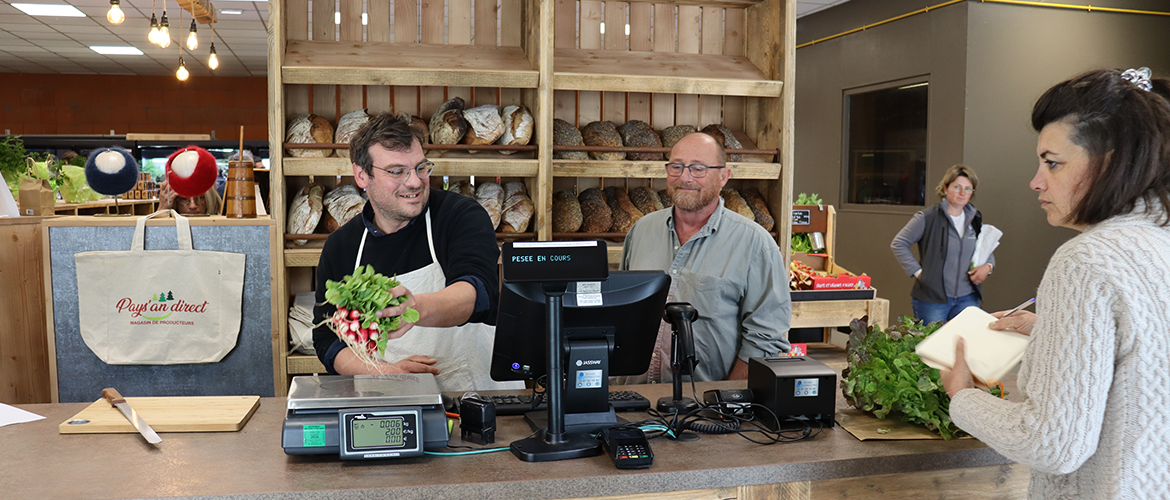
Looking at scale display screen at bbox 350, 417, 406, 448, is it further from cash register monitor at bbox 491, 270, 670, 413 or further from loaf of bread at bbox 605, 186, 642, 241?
loaf of bread at bbox 605, 186, 642, 241

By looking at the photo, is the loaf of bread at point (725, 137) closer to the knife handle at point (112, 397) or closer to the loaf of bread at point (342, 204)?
the loaf of bread at point (342, 204)

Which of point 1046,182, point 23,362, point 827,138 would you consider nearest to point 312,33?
point 23,362

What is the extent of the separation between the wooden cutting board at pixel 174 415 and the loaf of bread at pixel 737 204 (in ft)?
7.61

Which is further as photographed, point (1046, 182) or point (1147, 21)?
point (1147, 21)

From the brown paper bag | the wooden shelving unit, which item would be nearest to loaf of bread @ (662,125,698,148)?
the wooden shelving unit

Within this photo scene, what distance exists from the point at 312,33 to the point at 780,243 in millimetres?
2323

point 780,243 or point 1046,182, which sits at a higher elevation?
point 1046,182

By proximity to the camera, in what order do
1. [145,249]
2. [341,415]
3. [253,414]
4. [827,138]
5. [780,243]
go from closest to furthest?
[341,415] < [253,414] < [145,249] < [780,243] < [827,138]

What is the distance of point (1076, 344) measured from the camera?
50.5 inches

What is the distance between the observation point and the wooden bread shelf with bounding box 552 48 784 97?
3.49 m

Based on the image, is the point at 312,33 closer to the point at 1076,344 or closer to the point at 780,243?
the point at 780,243

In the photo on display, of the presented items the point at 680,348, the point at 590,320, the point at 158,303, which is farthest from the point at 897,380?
the point at 158,303

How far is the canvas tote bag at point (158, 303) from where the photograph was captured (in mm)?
2971

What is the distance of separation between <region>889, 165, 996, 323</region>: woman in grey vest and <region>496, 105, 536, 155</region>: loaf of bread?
2.92 metres
